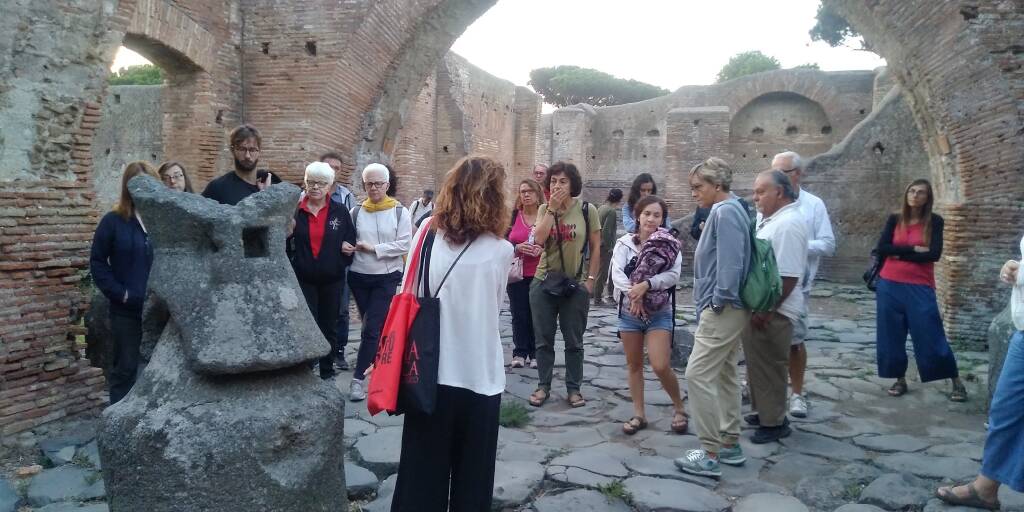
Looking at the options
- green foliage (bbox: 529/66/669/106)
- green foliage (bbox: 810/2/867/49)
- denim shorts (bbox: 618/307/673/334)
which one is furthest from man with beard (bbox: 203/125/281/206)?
green foliage (bbox: 529/66/669/106)

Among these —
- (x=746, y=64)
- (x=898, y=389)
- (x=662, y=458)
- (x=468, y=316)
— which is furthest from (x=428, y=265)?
(x=746, y=64)

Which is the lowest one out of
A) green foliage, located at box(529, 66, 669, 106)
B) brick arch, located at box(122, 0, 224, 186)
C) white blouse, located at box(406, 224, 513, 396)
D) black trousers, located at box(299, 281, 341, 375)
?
black trousers, located at box(299, 281, 341, 375)

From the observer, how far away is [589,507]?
3309mm

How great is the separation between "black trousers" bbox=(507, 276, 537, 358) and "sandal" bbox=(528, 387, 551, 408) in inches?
21.9

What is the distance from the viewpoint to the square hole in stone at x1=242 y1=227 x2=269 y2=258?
2.45 meters

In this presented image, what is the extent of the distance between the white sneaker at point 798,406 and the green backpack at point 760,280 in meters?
1.50

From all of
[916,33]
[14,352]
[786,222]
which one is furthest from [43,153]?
[916,33]

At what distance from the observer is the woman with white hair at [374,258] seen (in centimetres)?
488

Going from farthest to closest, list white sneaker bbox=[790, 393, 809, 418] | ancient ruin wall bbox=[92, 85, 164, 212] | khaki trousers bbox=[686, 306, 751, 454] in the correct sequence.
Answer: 1. ancient ruin wall bbox=[92, 85, 164, 212]
2. white sneaker bbox=[790, 393, 809, 418]
3. khaki trousers bbox=[686, 306, 751, 454]

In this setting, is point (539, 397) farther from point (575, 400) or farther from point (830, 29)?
point (830, 29)

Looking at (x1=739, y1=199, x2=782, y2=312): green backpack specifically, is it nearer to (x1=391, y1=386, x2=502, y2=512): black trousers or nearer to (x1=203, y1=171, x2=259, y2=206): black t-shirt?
(x1=391, y1=386, x2=502, y2=512): black trousers

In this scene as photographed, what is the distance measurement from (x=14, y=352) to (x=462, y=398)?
11.9 feet

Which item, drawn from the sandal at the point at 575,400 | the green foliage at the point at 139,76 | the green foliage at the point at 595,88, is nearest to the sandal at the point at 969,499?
the sandal at the point at 575,400

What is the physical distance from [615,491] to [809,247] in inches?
90.0
